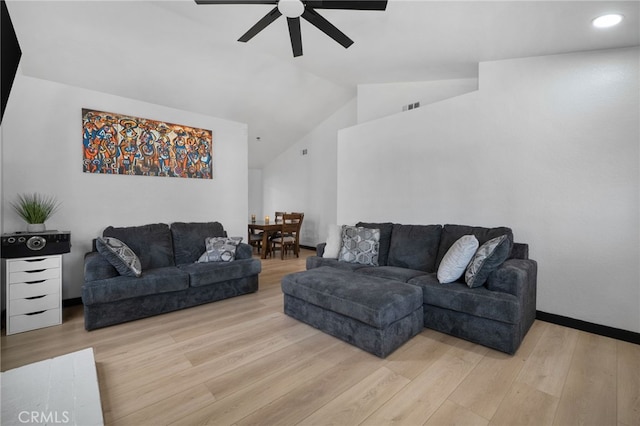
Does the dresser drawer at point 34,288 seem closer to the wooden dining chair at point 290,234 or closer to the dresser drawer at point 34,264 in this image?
the dresser drawer at point 34,264

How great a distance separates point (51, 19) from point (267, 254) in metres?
4.74

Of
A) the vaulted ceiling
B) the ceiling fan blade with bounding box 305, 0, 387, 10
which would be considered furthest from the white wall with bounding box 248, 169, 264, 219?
the ceiling fan blade with bounding box 305, 0, 387, 10

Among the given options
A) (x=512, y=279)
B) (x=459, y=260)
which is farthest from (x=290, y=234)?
(x=512, y=279)

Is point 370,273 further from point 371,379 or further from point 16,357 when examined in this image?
point 16,357

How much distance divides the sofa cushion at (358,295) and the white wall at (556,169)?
1.55m

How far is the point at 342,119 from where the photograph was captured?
629cm

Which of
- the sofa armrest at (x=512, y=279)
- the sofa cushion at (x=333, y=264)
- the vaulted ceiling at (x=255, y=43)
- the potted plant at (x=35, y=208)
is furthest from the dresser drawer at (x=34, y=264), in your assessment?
the sofa armrest at (x=512, y=279)

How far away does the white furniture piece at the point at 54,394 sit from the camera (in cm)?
140

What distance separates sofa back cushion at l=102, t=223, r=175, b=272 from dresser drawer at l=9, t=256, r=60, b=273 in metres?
0.55

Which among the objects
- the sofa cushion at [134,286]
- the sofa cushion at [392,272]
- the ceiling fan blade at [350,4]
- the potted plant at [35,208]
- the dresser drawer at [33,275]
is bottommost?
the sofa cushion at [134,286]

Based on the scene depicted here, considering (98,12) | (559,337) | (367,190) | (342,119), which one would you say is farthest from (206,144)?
(559,337)

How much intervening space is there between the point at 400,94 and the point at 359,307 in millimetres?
3619

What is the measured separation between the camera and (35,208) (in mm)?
2957

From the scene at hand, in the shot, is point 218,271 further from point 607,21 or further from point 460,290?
point 607,21
